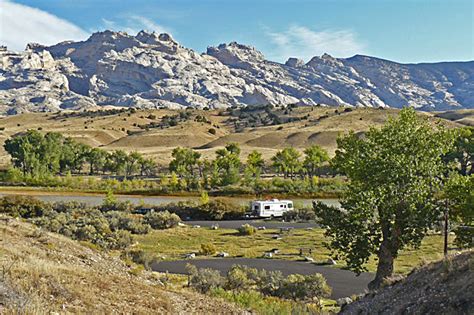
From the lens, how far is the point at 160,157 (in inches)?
5384

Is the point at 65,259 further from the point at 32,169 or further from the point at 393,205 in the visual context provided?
the point at 32,169

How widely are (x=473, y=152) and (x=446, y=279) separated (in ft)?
245

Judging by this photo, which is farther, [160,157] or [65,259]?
[160,157]

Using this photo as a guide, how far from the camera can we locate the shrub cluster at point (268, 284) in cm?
2617

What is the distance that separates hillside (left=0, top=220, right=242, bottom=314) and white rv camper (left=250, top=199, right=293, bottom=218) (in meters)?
42.3

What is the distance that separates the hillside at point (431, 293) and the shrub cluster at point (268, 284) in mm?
6880

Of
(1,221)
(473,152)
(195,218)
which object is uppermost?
(473,152)

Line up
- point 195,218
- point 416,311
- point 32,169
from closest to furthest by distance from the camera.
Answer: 1. point 416,311
2. point 195,218
3. point 32,169

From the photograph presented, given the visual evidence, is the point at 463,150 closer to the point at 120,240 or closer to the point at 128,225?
the point at 128,225

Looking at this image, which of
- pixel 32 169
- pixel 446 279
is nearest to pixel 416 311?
pixel 446 279

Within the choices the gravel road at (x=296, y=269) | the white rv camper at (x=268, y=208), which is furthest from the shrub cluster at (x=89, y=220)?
the white rv camper at (x=268, y=208)

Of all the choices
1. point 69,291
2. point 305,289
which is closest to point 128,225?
point 305,289

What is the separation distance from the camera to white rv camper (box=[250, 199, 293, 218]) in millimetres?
65431

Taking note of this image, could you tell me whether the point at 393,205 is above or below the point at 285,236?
above
